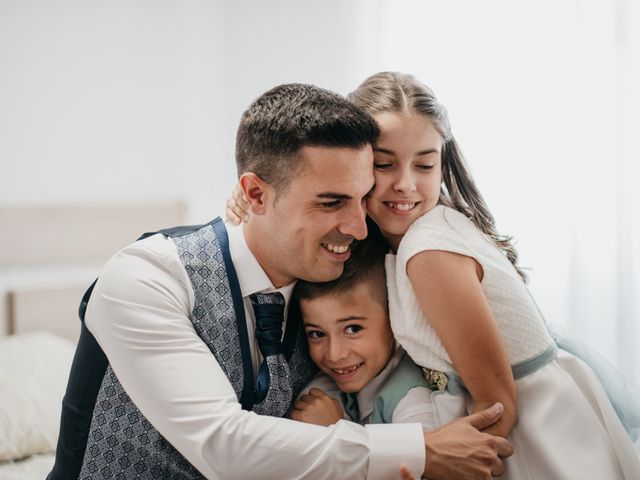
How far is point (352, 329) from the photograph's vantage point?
65.9 inches

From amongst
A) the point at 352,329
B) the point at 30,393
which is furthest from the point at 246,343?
the point at 30,393

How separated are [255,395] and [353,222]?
0.45m

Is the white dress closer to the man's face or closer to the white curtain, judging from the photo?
the man's face

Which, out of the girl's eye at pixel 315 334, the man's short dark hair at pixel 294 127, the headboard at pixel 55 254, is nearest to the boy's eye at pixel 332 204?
the man's short dark hair at pixel 294 127

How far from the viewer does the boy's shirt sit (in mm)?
→ 1531

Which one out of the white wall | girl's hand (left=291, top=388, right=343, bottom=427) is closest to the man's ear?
girl's hand (left=291, top=388, right=343, bottom=427)

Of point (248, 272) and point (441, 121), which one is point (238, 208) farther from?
point (441, 121)

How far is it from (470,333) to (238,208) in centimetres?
73

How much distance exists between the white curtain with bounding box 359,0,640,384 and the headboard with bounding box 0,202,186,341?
5.36 ft

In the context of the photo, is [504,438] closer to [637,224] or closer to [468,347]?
[468,347]

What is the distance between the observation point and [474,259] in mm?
1512

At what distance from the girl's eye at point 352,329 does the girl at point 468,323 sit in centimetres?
11

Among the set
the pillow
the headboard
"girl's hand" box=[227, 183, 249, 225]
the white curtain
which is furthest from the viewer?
the headboard

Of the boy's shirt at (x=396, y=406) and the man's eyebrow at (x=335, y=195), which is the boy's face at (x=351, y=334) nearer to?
the boy's shirt at (x=396, y=406)
